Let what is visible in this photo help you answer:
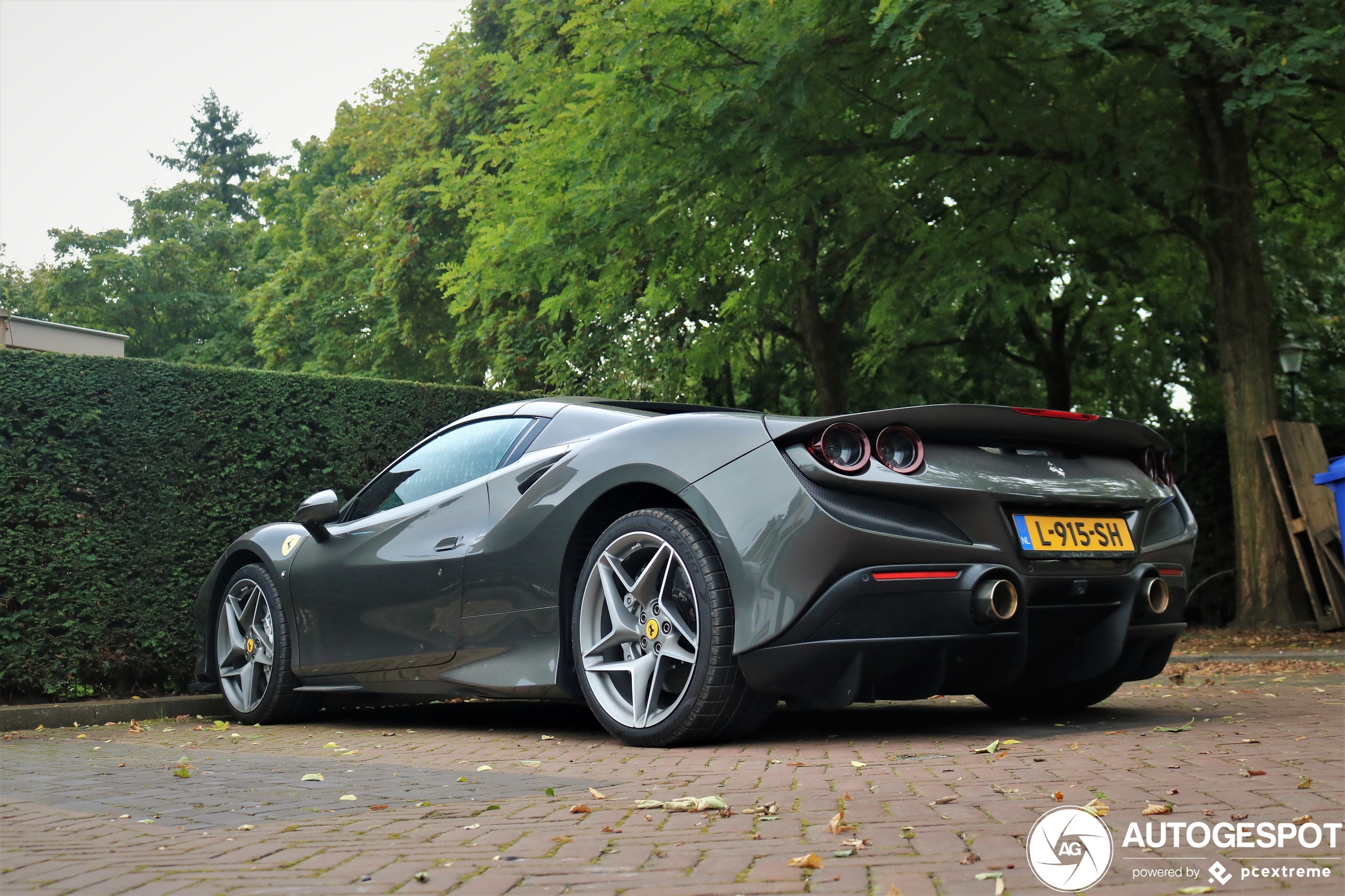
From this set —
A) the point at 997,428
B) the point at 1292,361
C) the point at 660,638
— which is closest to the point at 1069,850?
the point at 660,638

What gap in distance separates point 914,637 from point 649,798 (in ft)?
4.01

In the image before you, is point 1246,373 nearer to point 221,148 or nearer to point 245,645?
point 245,645


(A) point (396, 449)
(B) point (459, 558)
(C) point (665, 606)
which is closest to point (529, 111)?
(A) point (396, 449)

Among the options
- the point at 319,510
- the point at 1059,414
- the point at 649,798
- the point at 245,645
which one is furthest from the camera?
the point at 245,645

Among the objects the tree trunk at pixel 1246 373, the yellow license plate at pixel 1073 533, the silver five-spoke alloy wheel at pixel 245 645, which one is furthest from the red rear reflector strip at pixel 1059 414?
the tree trunk at pixel 1246 373

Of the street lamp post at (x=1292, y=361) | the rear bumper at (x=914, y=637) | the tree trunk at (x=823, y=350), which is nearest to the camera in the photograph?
the rear bumper at (x=914, y=637)

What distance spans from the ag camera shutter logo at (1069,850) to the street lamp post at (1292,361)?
20.3 meters

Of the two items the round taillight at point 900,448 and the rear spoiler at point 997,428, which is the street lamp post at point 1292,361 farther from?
the round taillight at point 900,448

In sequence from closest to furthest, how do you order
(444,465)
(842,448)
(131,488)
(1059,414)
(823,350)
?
(842,448) < (1059,414) < (444,465) < (131,488) < (823,350)

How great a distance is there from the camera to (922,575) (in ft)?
14.0

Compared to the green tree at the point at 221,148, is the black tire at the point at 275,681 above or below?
below

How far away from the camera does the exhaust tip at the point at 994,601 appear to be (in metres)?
4.26

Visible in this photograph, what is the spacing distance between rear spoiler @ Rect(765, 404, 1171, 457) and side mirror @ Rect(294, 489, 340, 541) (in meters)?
Answer: 2.58

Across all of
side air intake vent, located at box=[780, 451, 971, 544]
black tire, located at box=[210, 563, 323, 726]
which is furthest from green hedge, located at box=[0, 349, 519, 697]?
side air intake vent, located at box=[780, 451, 971, 544]
